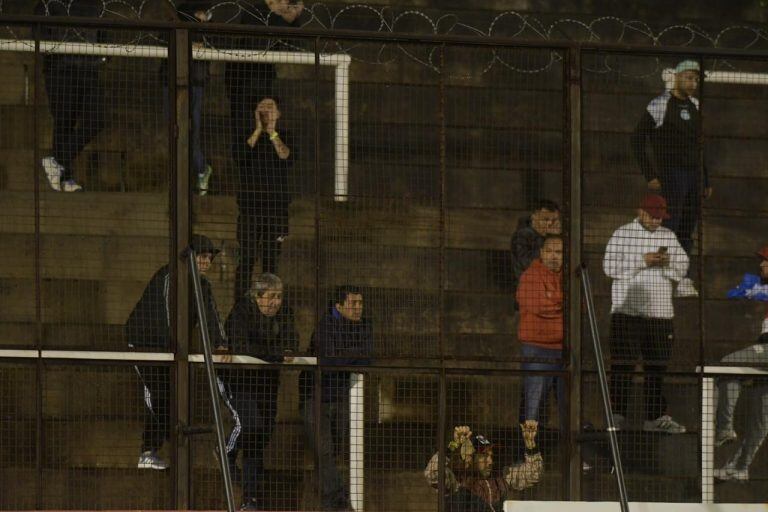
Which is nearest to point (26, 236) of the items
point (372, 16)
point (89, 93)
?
point (89, 93)

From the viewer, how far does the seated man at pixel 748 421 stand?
35.0 ft

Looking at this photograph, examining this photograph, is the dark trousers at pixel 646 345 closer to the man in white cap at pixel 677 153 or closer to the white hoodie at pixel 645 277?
the white hoodie at pixel 645 277

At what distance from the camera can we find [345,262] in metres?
11.3

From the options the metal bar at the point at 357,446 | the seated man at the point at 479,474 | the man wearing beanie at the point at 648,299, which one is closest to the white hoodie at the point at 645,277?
the man wearing beanie at the point at 648,299

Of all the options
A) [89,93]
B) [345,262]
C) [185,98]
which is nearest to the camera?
[185,98]

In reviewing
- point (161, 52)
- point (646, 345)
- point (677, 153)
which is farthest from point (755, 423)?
point (161, 52)

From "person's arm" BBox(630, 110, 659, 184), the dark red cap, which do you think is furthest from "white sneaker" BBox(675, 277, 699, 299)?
"person's arm" BBox(630, 110, 659, 184)

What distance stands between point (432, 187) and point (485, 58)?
4.20 ft

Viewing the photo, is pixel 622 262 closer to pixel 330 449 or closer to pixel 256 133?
pixel 330 449

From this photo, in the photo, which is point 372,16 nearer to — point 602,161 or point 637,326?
point 602,161

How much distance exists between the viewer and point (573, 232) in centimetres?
968

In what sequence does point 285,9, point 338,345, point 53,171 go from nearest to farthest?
point 338,345 < point 53,171 < point 285,9

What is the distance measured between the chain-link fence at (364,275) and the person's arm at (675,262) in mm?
22

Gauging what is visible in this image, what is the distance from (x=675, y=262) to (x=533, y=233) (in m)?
0.98
